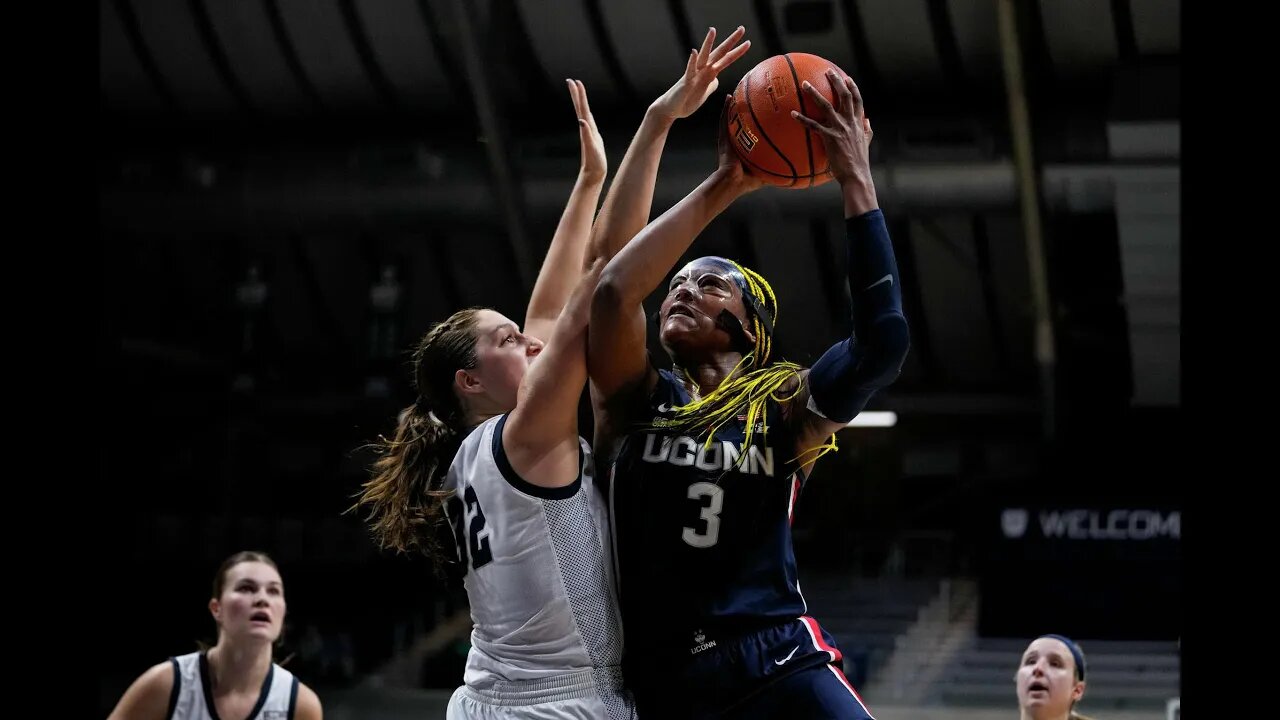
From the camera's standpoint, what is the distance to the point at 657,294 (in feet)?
45.0

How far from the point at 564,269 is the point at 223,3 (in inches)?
428

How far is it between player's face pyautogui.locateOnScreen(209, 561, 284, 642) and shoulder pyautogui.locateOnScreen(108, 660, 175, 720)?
0.30 m

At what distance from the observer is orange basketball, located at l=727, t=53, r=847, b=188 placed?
11.5 feet

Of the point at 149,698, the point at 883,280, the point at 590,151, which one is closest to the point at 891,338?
the point at 883,280

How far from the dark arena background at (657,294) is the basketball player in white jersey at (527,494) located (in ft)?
26.8

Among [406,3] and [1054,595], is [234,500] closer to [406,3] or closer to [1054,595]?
[406,3]

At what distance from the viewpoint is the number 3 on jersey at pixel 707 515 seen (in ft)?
11.0

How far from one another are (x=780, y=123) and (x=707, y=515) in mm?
968

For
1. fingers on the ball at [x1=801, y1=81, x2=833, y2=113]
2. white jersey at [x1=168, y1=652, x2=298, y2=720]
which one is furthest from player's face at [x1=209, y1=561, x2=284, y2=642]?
fingers on the ball at [x1=801, y1=81, x2=833, y2=113]

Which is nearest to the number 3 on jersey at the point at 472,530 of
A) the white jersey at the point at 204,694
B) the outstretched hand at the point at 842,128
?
the outstretched hand at the point at 842,128

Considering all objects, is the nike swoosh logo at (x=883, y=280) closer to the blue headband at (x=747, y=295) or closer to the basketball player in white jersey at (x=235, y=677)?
the blue headband at (x=747, y=295)

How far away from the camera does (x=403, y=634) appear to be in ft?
49.8

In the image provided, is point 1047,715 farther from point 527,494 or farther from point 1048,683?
point 527,494

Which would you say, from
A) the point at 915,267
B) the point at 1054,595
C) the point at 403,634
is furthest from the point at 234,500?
the point at 1054,595
